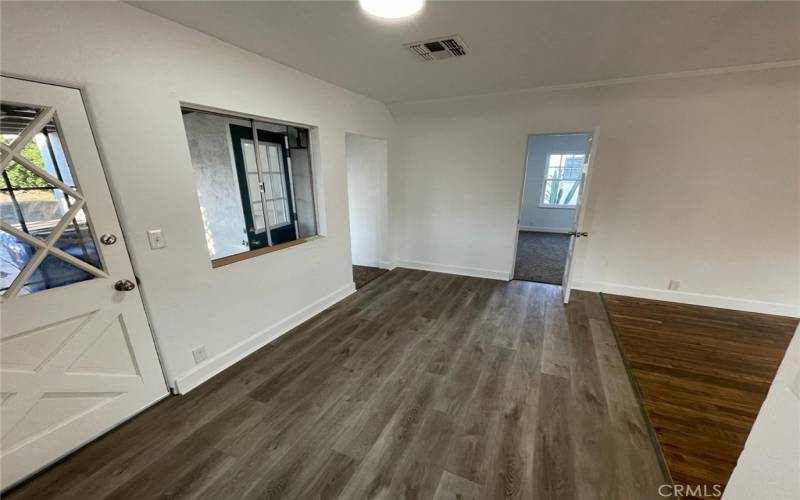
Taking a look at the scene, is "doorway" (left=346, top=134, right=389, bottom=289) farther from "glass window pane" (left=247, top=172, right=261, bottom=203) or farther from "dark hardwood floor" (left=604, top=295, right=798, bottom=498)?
"dark hardwood floor" (left=604, top=295, right=798, bottom=498)

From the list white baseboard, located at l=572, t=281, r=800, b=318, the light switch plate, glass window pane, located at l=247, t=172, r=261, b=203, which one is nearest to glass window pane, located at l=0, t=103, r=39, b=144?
the light switch plate

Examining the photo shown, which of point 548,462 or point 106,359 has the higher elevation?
point 106,359

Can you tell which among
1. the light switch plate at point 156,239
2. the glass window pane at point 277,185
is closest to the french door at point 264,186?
the glass window pane at point 277,185

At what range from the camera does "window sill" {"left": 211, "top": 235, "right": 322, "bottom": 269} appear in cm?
223

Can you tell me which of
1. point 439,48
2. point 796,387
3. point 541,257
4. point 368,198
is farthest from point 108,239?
point 541,257

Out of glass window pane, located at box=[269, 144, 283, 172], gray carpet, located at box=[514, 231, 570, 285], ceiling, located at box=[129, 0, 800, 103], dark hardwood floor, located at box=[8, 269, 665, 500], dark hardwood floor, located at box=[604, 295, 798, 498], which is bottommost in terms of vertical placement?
dark hardwood floor, located at box=[8, 269, 665, 500]

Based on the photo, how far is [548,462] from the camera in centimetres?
157

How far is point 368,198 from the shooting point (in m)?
4.57

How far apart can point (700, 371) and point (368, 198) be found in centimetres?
411

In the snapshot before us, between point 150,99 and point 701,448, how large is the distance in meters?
3.81

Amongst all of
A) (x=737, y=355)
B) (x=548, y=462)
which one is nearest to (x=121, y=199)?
(x=548, y=462)

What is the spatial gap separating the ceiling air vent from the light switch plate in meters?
2.14

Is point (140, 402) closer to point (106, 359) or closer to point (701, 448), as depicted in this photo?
point (106, 359)

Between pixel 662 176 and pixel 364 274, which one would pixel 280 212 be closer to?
pixel 364 274
